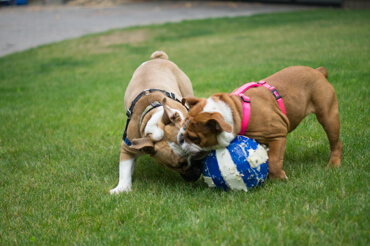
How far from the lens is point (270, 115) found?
4.36 meters

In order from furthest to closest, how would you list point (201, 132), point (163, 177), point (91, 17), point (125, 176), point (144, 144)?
point (91, 17)
point (163, 177)
point (125, 176)
point (144, 144)
point (201, 132)

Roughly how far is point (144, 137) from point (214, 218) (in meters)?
1.47

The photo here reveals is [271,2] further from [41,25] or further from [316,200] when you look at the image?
[316,200]

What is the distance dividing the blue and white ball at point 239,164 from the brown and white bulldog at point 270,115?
0.10 m

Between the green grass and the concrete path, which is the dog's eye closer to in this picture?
the green grass

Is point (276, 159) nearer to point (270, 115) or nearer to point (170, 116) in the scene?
point (270, 115)

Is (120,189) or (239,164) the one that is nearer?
(239,164)

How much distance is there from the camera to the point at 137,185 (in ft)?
16.5

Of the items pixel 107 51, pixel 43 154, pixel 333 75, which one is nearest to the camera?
pixel 43 154

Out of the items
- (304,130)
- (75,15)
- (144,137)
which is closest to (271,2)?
(75,15)

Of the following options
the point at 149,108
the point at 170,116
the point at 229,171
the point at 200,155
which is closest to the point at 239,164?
the point at 229,171

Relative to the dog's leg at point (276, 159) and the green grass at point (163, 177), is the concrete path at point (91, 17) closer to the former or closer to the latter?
the green grass at point (163, 177)

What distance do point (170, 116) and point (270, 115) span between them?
3.79 ft

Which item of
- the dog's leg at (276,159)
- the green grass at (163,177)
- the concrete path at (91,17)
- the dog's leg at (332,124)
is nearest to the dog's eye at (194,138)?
the green grass at (163,177)
